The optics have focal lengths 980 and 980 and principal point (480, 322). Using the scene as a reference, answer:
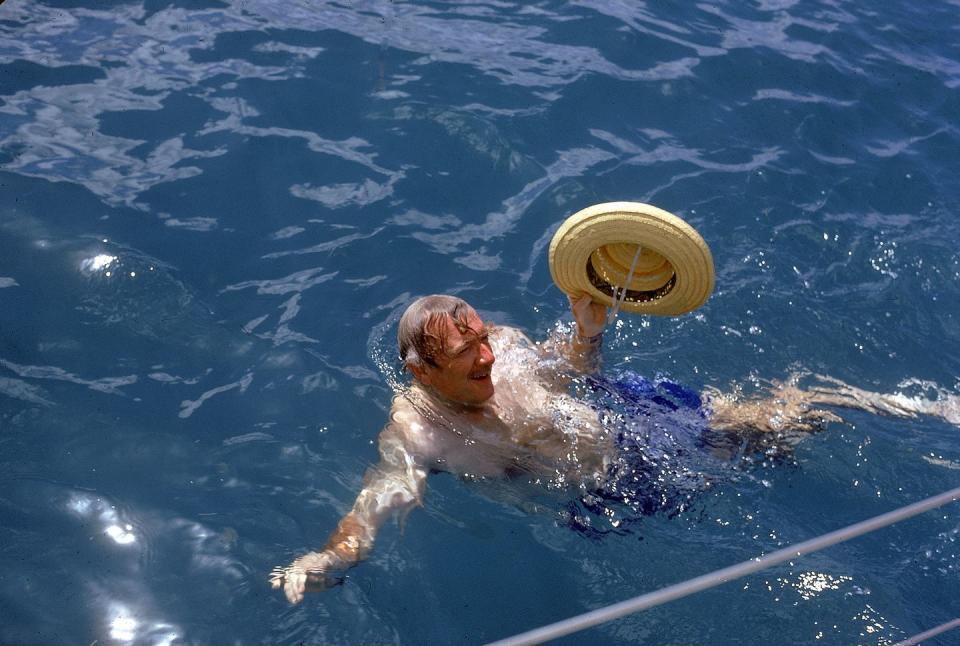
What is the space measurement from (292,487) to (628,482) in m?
1.78

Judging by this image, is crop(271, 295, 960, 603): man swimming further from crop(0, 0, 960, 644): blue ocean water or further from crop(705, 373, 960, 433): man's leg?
crop(0, 0, 960, 644): blue ocean water

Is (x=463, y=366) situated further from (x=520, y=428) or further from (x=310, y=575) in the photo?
(x=310, y=575)

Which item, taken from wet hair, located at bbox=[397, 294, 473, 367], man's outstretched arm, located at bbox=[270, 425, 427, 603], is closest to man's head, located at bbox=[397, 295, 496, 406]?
wet hair, located at bbox=[397, 294, 473, 367]

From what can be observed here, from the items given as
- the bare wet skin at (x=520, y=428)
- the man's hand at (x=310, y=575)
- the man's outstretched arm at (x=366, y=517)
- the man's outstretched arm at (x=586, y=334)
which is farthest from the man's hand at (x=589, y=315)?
the man's hand at (x=310, y=575)

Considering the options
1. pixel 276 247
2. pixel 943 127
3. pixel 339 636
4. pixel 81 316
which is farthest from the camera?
pixel 943 127

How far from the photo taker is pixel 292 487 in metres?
5.20

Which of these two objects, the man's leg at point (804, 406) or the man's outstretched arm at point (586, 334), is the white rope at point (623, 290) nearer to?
the man's outstretched arm at point (586, 334)

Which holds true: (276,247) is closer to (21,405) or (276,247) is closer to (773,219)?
(21,405)

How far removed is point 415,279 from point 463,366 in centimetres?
174

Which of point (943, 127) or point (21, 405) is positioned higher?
point (943, 127)

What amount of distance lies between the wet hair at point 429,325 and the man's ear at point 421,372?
2 cm

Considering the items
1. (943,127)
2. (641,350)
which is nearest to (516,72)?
(641,350)

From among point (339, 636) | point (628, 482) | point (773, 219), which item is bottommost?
point (339, 636)

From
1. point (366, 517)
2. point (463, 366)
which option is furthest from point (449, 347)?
point (366, 517)
